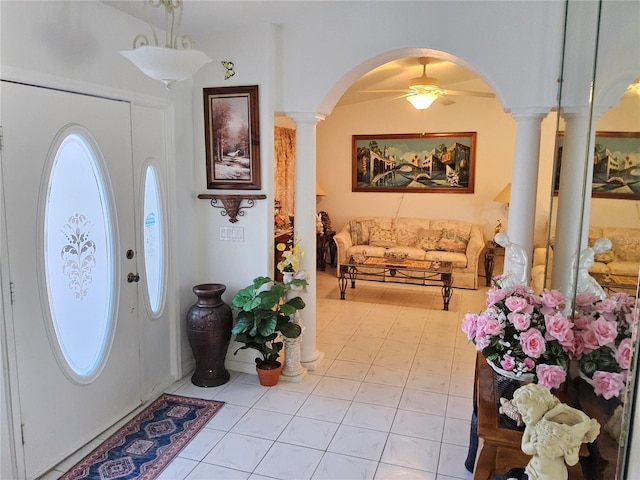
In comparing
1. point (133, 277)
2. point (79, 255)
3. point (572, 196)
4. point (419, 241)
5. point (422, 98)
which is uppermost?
point (422, 98)

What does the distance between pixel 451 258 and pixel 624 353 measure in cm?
527

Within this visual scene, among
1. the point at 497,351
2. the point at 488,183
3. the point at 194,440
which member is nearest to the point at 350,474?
the point at 194,440

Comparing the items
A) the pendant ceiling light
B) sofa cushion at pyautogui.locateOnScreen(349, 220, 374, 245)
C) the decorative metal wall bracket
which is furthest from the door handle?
sofa cushion at pyautogui.locateOnScreen(349, 220, 374, 245)

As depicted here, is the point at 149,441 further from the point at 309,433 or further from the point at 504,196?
the point at 504,196

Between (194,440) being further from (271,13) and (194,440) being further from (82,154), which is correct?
(271,13)

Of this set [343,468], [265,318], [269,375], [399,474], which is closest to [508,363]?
[399,474]

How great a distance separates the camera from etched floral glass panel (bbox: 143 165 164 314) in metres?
3.31

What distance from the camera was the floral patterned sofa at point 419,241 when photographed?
6.54 m

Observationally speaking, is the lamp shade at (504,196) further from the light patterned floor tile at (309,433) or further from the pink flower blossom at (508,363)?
the pink flower blossom at (508,363)

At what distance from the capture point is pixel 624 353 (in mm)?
1366

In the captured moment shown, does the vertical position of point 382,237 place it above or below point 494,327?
below

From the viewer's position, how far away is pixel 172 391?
11.4 ft

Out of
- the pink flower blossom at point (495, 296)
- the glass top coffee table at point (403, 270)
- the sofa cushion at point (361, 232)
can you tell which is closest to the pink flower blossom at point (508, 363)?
the pink flower blossom at point (495, 296)

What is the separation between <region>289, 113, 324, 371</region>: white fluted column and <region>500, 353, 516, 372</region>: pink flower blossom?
6.80 feet
